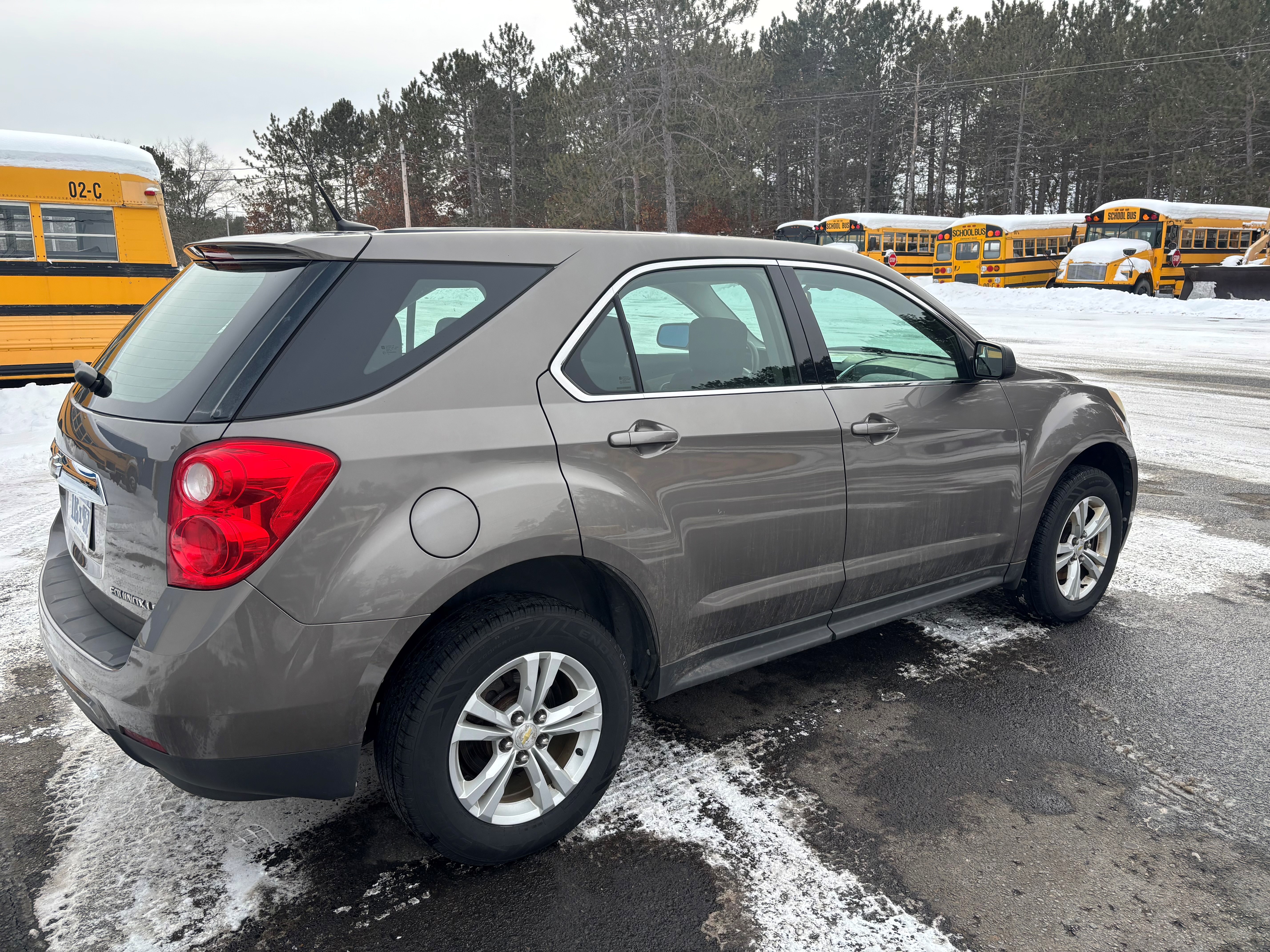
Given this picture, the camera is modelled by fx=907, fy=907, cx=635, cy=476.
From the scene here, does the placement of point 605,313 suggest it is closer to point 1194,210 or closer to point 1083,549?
point 1083,549

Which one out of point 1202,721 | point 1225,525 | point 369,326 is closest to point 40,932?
point 369,326

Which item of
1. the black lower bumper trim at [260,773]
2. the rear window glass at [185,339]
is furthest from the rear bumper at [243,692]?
the rear window glass at [185,339]

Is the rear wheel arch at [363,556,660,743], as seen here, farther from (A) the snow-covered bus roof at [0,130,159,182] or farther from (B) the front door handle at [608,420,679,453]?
(A) the snow-covered bus roof at [0,130,159,182]

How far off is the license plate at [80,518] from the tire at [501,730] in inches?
38.8

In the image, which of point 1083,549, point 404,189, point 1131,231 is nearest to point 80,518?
point 1083,549

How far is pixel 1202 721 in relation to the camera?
3.39m

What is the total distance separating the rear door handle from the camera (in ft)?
8.51

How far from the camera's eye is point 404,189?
161ft

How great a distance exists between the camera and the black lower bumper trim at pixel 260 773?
2172 millimetres

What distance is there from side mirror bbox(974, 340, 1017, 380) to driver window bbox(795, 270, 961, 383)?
0.08m

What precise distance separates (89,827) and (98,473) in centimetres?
115

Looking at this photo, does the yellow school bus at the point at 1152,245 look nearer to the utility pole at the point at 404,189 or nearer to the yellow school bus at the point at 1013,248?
the yellow school bus at the point at 1013,248

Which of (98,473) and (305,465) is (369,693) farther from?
(98,473)

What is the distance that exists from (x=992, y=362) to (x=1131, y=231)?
31360mm
